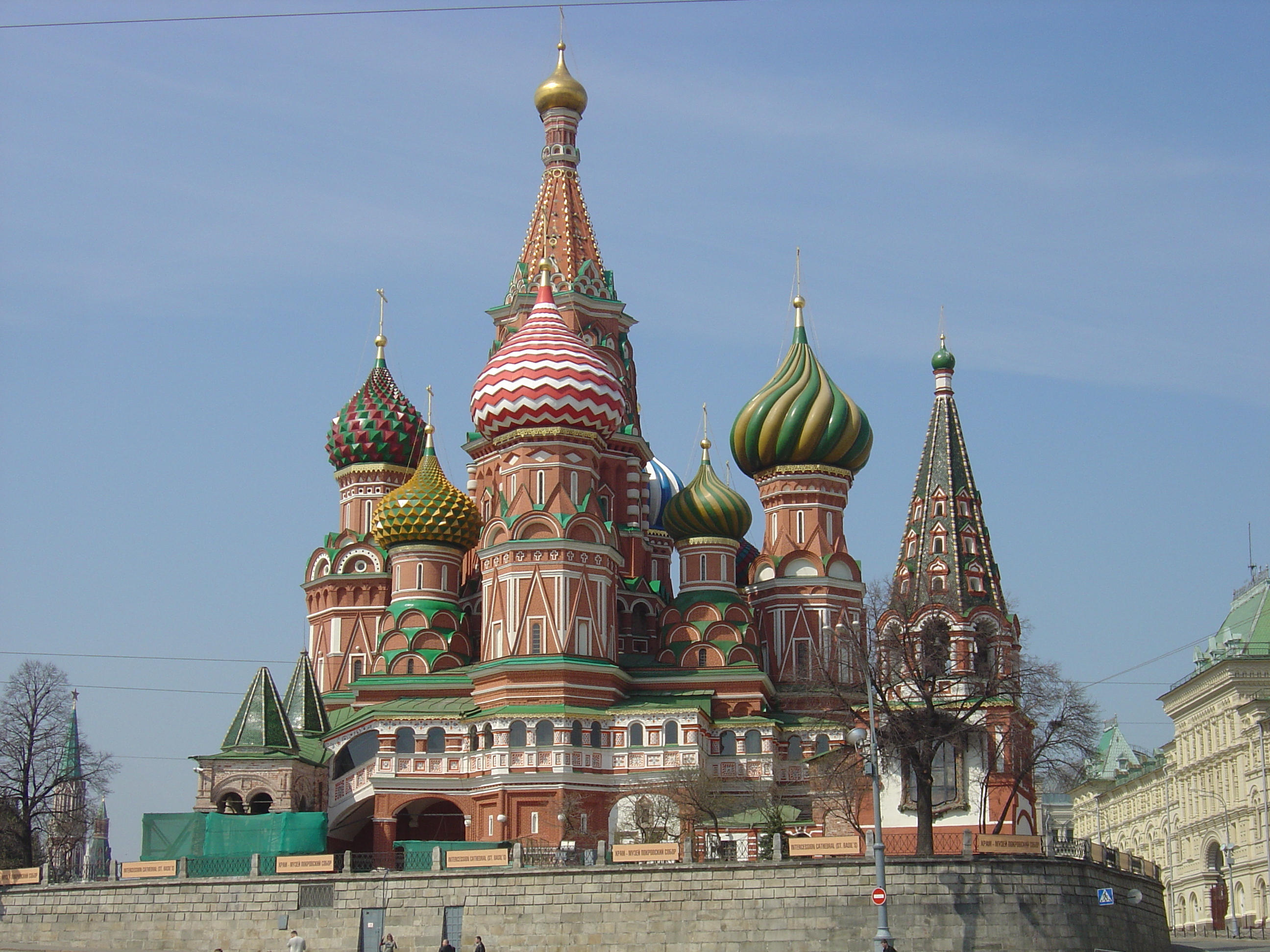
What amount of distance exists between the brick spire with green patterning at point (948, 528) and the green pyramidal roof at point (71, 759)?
2432cm

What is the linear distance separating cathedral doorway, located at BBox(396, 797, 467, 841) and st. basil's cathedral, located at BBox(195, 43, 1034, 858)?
0.31 ft

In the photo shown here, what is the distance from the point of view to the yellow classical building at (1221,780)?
218ft

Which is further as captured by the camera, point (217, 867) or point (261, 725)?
point (261, 725)

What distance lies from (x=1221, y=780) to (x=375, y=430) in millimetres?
34731

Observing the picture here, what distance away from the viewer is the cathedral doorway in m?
50.7

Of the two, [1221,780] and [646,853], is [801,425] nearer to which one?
[646,853]

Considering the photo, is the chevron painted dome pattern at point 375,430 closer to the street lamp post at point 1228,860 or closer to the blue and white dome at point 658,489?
the blue and white dome at point 658,489

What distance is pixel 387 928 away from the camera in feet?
131

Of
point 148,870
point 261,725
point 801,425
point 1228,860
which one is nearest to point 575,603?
point 261,725

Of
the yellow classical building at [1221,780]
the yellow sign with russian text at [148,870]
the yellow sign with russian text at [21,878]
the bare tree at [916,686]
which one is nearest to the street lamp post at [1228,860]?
the yellow classical building at [1221,780]

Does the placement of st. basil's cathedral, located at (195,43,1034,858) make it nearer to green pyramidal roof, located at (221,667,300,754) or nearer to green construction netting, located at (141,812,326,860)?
green pyramidal roof, located at (221,667,300,754)

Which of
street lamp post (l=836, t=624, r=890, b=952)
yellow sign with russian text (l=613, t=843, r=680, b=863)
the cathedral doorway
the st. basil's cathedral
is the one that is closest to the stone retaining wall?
yellow sign with russian text (l=613, t=843, r=680, b=863)

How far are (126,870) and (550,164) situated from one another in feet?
92.2

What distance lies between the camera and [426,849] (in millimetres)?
42844
